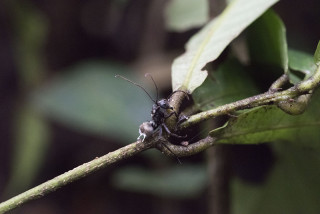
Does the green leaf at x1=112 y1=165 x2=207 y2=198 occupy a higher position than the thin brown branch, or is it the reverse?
the green leaf at x1=112 y1=165 x2=207 y2=198

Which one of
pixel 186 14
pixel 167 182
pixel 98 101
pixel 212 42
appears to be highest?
pixel 98 101

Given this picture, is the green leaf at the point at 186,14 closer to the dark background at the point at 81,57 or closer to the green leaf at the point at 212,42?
the green leaf at the point at 212,42

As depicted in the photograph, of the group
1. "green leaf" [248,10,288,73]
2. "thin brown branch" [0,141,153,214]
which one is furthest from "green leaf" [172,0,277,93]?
"thin brown branch" [0,141,153,214]

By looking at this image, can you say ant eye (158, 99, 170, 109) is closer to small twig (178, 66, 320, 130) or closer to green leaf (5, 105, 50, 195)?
small twig (178, 66, 320, 130)

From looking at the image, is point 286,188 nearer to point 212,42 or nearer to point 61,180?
point 212,42

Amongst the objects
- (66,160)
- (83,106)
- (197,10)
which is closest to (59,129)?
(66,160)

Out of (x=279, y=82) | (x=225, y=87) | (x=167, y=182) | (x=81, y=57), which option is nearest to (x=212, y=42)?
(x=225, y=87)
